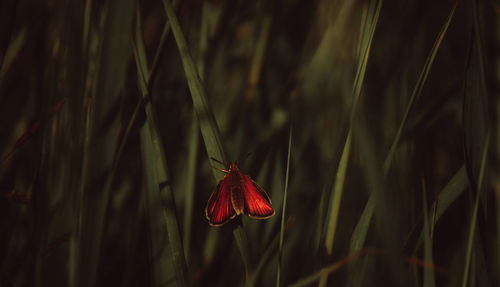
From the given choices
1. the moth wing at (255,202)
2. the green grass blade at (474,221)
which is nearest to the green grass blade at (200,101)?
the moth wing at (255,202)

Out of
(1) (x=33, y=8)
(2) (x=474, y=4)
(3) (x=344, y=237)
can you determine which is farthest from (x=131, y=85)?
(2) (x=474, y=4)

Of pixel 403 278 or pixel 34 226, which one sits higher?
pixel 34 226

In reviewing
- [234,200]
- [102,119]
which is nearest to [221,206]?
[234,200]

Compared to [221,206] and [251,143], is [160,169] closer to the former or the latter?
[221,206]

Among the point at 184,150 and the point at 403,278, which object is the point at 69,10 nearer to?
the point at 184,150

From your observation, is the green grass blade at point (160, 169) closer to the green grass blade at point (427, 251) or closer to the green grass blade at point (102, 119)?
the green grass blade at point (102, 119)

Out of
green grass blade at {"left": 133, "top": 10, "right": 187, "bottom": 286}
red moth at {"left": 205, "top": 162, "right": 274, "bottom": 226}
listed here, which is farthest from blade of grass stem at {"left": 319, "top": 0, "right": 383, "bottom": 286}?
green grass blade at {"left": 133, "top": 10, "right": 187, "bottom": 286}

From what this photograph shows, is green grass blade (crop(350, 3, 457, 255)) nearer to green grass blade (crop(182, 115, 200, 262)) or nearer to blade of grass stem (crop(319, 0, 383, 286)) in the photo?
blade of grass stem (crop(319, 0, 383, 286))
